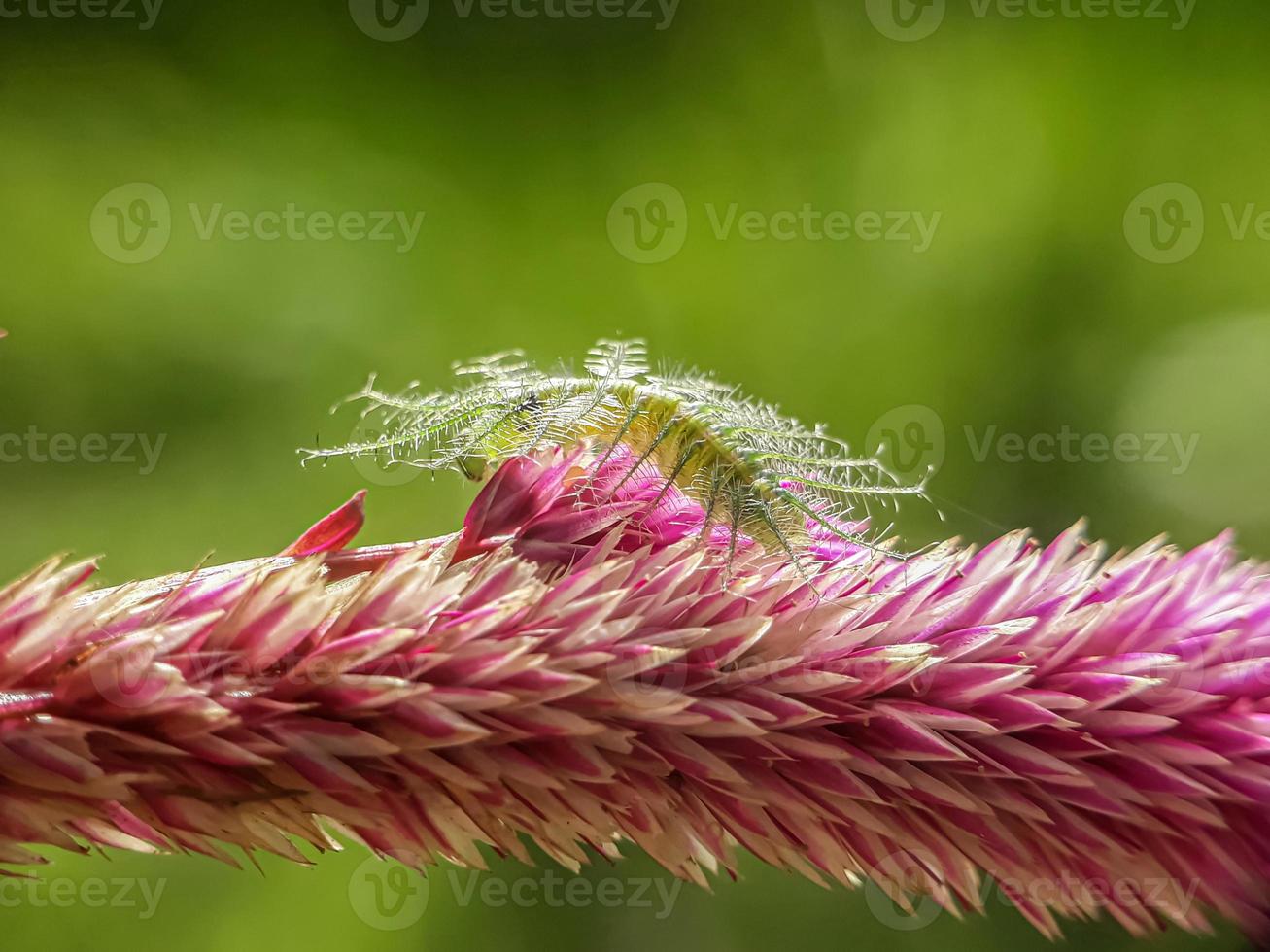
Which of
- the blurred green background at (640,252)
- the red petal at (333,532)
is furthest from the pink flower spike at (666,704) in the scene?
the blurred green background at (640,252)

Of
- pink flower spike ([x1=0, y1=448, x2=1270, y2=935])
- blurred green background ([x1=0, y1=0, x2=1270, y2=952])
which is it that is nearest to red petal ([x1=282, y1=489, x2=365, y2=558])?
pink flower spike ([x1=0, y1=448, x2=1270, y2=935])

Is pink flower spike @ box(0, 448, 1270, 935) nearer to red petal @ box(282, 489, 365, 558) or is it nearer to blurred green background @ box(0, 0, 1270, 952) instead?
red petal @ box(282, 489, 365, 558)

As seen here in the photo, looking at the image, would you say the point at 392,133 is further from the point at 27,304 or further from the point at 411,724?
the point at 411,724

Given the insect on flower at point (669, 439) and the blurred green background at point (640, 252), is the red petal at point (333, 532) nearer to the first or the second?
the insect on flower at point (669, 439)

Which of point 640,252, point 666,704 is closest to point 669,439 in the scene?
point 666,704

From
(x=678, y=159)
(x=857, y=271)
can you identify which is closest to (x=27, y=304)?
(x=678, y=159)

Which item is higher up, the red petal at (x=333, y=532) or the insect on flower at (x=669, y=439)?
the insect on flower at (x=669, y=439)

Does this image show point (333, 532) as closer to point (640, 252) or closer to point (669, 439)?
point (669, 439)
